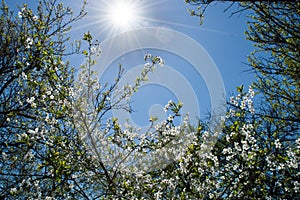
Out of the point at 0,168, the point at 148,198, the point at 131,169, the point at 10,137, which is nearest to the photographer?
the point at 148,198

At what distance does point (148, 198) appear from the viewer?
402cm

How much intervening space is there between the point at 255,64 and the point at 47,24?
4.73m

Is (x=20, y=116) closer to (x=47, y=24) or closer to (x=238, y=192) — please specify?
(x=47, y=24)

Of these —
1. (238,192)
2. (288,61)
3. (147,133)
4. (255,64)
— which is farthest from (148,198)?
(288,61)

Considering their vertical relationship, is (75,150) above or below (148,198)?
above

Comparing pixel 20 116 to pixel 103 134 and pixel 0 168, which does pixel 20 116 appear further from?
pixel 103 134

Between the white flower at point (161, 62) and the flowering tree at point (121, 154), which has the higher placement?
the white flower at point (161, 62)

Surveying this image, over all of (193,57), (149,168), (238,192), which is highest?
(193,57)

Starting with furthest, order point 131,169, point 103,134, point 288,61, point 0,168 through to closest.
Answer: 1. point 288,61
2. point 0,168
3. point 103,134
4. point 131,169

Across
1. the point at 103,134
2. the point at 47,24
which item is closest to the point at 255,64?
the point at 103,134

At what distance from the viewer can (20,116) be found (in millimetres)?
6074

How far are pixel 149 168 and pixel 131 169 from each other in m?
0.28

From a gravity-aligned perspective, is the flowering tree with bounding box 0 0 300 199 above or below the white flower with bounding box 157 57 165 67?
below

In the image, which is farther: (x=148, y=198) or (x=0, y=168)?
(x=0, y=168)
